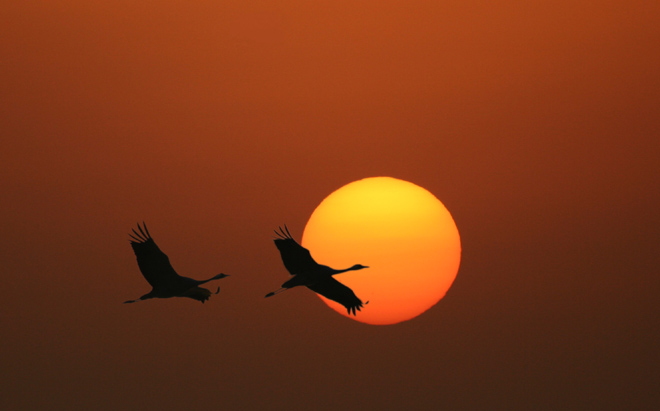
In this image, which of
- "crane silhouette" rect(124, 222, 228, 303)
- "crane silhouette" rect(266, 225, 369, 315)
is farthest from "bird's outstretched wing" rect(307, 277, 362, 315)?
"crane silhouette" rect(124, 222, 228, 303)

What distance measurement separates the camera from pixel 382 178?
1173 inches

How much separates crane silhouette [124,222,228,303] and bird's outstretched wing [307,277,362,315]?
263 centimetres

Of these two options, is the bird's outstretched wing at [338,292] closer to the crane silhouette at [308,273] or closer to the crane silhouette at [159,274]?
the crane silhouette at [308,273]

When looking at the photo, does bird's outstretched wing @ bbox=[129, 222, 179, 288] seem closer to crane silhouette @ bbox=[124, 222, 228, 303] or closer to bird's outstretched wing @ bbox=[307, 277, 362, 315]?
crane silhouette @ bbox=[124, 222, 228, 303]

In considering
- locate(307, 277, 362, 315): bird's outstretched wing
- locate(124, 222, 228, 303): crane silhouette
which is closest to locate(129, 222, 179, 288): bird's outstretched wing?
locate(124, 222, 228, 303): crane silhouette

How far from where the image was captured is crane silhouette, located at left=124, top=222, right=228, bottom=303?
15945 millimetres

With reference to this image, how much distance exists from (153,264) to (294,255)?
2810 mm

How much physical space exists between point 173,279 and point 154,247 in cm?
74

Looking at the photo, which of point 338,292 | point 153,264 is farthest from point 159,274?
point 338,292

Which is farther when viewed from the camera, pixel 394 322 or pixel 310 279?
pixel 394 322

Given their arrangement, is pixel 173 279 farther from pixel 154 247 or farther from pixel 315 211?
pixel 315 211

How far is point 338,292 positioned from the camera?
17781mm

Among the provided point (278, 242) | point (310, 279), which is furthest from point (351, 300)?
point (278, 242)

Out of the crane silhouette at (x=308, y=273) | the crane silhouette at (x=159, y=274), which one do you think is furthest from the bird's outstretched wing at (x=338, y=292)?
the crane silhouette at (x=159, y=274)
